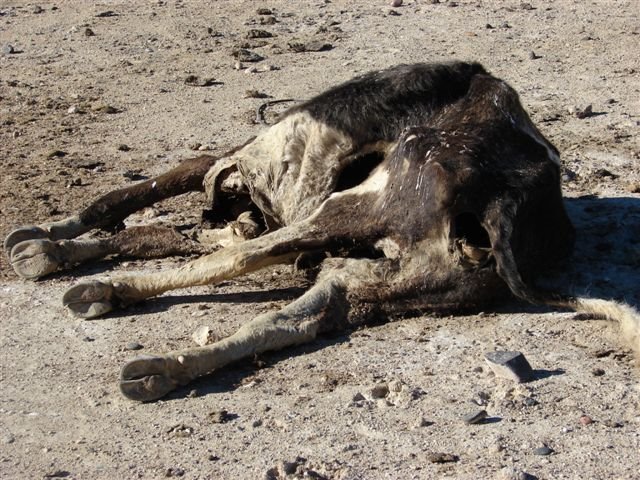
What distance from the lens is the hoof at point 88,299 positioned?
5.39 meters

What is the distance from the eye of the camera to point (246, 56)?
9305mm

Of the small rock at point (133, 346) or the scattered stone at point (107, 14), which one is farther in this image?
the scattered stone at point (107, 14)

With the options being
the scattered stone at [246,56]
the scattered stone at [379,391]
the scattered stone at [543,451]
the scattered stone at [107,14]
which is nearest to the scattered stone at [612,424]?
the scattered stone at [543,451]

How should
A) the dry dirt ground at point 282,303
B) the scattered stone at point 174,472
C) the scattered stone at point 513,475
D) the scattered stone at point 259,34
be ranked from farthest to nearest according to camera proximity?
the scattered stone at point 259,34 < the dry dirt ground at point 282,303 < the scattered stone at point 174,472 < the scattered stone at point 513,475

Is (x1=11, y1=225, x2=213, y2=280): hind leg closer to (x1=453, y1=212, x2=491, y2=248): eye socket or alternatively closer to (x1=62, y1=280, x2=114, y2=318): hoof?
(x1=62, y1=280, x2=114, y2=318): hoof

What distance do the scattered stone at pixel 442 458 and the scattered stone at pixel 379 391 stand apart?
1.65 ft

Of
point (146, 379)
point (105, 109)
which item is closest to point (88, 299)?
point (146, 379)

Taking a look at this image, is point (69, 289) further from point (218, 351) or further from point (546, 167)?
point (546, 167)

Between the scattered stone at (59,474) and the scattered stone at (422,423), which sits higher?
the scattered stone at (422,423)

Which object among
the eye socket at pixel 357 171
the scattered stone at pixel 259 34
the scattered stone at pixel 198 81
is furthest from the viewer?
the scattered stone at pixel 259 34

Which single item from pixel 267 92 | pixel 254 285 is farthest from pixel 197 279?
pixel 267 92

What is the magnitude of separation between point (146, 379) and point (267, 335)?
569 millimetres

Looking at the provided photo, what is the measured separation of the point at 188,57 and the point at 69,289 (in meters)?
4.40

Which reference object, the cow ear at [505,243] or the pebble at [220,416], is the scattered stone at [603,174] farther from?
the pebble at [220,416]
